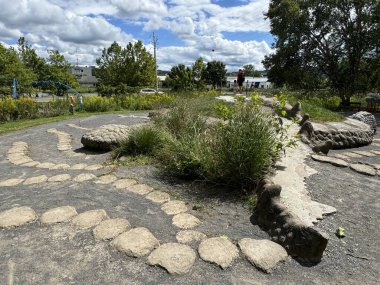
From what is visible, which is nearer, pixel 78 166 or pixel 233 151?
pixel 233 151

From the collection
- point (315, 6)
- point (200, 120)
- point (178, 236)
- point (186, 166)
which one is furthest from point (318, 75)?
point (178, 236)

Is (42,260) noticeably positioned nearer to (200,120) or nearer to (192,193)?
(192,193)

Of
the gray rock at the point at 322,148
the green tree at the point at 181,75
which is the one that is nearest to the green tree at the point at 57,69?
the green tree at the point at 181,75

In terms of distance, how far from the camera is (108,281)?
6.09 feet

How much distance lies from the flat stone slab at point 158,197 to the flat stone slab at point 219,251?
2.85 feet

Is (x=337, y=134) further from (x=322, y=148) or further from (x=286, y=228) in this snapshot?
(x=286, y=228)

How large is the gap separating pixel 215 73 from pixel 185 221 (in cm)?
4067

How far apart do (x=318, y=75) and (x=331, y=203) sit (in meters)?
15.1

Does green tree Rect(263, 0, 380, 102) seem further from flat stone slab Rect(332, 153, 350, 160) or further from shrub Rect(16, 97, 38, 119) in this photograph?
shrub Rect(16, 97, 38, 119)

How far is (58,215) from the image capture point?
8.64 feet

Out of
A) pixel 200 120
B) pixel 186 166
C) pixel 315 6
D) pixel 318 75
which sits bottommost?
pixel 186 166

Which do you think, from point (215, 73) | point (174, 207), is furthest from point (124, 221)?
point (215, 73)

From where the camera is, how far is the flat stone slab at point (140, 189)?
10.6 feet

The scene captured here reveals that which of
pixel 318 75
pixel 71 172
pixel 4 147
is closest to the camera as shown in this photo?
pixel 71 172
